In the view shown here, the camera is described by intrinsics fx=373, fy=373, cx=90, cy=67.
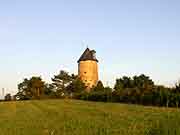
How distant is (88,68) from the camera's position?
86062mm

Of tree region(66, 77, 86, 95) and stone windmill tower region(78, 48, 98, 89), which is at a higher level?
stone windmill tower region(78, 48, 98, 89)

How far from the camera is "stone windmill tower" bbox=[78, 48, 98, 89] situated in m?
84.8

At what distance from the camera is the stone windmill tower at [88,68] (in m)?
84.8

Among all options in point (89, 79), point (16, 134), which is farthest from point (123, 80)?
point (16, 134)

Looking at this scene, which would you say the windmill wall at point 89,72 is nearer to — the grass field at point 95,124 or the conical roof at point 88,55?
the conical roof at point 88,55

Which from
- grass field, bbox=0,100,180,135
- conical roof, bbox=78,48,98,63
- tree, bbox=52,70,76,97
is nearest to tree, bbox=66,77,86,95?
tree, bbox=52,70,76,97

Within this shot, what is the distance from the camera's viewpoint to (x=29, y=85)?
232 feet

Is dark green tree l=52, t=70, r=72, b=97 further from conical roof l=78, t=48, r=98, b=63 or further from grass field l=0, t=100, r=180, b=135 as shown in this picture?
grass field l=0, t=100, r=180, b=135

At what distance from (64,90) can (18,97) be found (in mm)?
9379

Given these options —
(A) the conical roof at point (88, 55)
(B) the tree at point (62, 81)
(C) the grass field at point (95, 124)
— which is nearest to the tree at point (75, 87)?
(B) the tree at point (62, 81)

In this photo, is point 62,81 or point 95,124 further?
point 62,81

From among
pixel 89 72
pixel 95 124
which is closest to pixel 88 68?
pixel 89 72

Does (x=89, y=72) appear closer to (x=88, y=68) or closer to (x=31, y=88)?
(x=88, y=68)

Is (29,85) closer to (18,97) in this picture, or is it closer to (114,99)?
(18,97)
